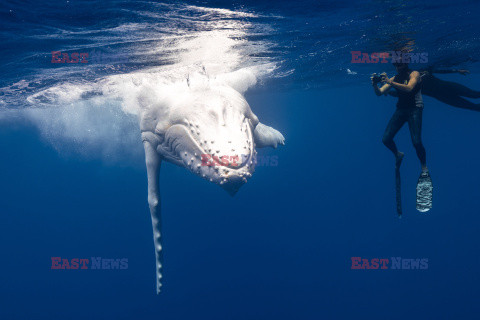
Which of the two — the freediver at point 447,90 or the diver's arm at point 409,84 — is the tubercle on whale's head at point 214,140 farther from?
the freediver at point 447,90

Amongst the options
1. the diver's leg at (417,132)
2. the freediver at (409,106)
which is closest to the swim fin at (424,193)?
the freediver at (409,106)

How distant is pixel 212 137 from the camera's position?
624 centimetres

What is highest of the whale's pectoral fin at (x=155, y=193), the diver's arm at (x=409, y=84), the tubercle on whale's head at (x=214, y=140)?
the diver's arm at (x=409, y=84)

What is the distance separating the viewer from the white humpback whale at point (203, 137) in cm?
582

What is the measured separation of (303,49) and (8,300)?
5427 centimetres

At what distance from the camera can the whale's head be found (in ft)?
18.9

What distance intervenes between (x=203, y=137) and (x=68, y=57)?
369 inches

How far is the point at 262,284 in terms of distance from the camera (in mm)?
37156

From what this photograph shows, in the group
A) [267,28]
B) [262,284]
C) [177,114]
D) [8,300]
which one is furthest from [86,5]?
[8,300]

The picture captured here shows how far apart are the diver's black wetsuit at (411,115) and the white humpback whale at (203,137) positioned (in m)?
3.63

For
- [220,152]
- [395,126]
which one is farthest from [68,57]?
[395,126]

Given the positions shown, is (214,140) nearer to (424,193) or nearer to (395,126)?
(424,193)

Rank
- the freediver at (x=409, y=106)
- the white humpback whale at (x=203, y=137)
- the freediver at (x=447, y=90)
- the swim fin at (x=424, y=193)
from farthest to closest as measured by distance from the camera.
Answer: the freediver at (x=447, y=90)
the freediver at (x=409, y=106)
the swim fin at (x=424, y=193)
the white humpback whale at (x=203, y=137)

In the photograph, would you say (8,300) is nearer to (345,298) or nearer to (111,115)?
(111,115)
